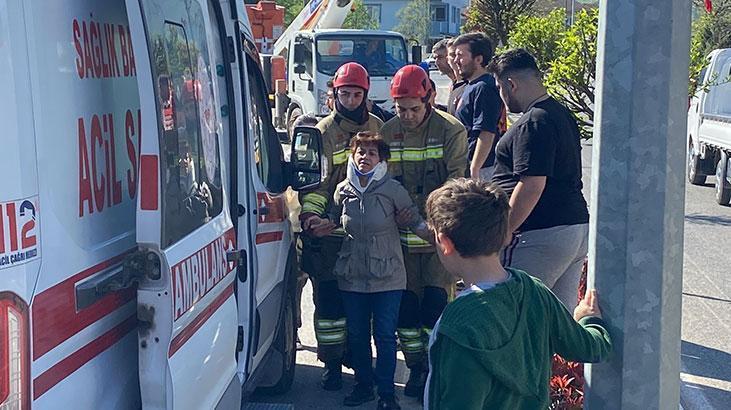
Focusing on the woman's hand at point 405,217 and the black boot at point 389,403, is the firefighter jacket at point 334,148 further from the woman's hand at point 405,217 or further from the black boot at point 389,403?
the black boot at point 389,403

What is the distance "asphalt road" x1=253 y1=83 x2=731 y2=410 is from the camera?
18.3ft

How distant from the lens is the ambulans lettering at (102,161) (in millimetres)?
2422

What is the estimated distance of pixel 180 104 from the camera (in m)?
2.99

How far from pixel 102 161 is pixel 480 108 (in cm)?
410

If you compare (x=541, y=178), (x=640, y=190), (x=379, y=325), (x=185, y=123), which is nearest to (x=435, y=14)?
(x=379, y=325)

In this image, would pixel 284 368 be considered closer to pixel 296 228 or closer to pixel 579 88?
pixel 296 228

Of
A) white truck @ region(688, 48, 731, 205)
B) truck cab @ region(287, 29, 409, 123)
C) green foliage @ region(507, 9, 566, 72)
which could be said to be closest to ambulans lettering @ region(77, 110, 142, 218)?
green foliage @ region(507, 9, 566, 72)

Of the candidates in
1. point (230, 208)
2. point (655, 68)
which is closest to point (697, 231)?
point (230, 208)

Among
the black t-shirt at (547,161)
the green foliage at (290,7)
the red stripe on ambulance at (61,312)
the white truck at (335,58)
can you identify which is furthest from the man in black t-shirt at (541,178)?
the green foliage at (290,7)

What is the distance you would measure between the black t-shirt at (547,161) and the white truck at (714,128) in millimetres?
8089

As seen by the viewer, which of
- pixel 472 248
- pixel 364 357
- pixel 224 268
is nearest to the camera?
pixel 472 248

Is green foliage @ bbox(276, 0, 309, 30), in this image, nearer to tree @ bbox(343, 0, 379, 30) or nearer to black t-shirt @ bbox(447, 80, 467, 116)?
tree @ bbox(343, 0, 379, 30)

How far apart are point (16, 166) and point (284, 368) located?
11.9 feet

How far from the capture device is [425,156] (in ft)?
17.6
